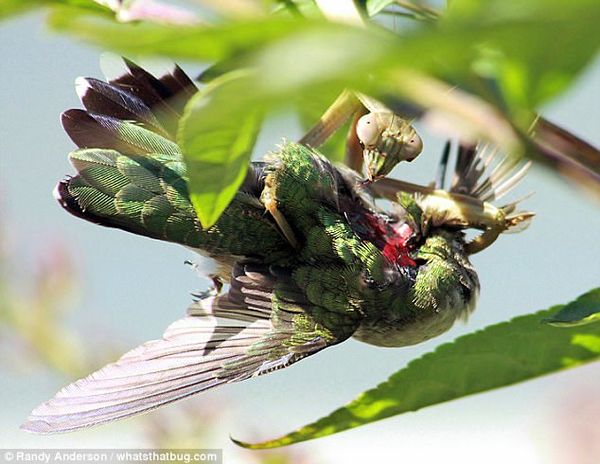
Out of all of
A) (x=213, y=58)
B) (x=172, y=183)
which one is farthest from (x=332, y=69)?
(x=172, y=183)

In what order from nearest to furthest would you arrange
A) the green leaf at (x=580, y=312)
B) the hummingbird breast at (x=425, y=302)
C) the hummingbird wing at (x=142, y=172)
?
the green leaf at (x=580, y=312), the hummingbird wing at (x=142, y=172), the hummingbird breast at (x=425, y=302)

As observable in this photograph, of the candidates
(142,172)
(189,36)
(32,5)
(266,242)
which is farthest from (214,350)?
(189,36)

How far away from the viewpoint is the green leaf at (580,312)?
0.85 m

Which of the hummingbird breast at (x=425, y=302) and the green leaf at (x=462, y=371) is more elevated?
the hummingbird breast at (x=425, y=302)

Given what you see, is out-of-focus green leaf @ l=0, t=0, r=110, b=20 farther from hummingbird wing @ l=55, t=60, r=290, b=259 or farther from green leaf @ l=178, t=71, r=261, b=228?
green leaf @ l=178, t=71, r=261, b=228

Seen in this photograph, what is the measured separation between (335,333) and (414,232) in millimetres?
197

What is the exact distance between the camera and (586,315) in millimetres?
867

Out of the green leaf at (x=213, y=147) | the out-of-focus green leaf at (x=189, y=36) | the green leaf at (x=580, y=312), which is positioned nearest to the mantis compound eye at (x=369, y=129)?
the green leaf at (x=580, y=312)

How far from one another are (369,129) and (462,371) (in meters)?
0.33

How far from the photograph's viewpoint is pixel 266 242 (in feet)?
4.32

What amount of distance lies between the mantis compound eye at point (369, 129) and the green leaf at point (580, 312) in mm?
382

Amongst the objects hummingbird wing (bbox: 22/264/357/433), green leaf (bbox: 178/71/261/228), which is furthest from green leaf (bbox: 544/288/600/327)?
hummingbird wing (bbox: 22/264/357/433)

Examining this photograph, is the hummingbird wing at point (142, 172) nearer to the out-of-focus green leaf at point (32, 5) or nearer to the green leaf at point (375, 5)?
the out-of-focus green leaf at point (32, 5)

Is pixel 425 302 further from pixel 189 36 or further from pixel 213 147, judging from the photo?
pixel 189 36
